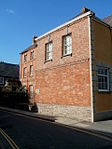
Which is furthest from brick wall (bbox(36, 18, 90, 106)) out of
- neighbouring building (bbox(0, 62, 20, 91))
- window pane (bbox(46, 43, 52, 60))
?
neighbouring building (bbox(0, 62, 20, 91))

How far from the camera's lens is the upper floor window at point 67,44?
15.3 metres

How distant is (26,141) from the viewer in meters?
7.21

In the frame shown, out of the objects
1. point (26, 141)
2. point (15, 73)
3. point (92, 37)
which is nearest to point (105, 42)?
point (92, 37)

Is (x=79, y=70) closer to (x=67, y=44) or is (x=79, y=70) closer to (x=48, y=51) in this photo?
(x=67, y=44)

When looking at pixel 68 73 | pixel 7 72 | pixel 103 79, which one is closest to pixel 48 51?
pixel 68 73

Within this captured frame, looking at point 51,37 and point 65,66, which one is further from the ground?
point 51,37

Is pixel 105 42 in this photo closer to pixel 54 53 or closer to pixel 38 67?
pixel 54 53

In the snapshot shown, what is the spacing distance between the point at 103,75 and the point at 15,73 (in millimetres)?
37782

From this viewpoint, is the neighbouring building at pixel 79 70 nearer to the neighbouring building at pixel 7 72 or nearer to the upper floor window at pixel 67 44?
the upper floor window at pixel 67 44

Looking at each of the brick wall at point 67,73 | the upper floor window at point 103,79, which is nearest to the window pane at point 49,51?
the brick wall at point 67,73

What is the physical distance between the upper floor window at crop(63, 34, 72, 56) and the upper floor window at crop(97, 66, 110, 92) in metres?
3.43

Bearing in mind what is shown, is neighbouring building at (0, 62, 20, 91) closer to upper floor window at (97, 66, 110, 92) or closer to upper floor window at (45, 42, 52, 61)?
upper floor window at (45, 42, 52, 61)

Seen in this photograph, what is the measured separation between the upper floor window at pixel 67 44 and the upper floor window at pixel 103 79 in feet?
11.2

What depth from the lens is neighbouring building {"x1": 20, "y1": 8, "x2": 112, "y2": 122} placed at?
505 inches
